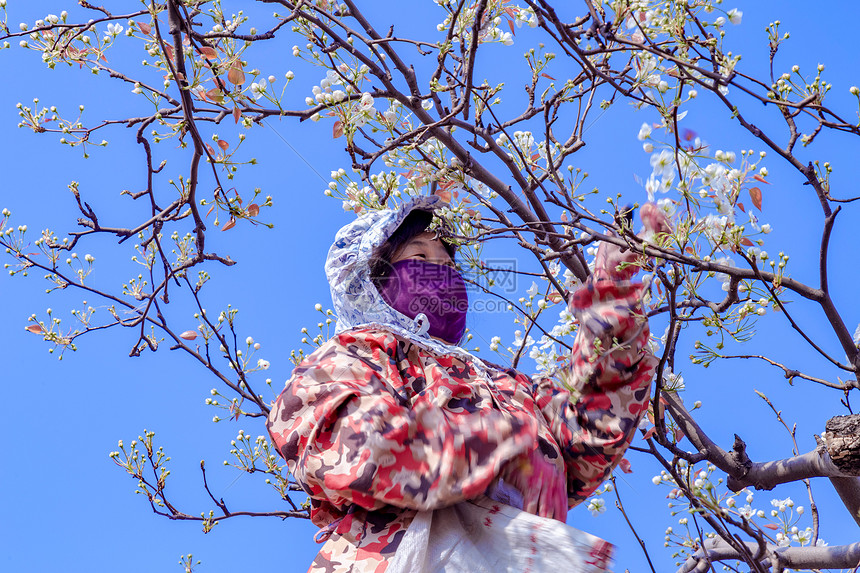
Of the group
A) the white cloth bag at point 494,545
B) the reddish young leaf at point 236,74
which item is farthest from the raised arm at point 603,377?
the reddish young leaf at point 236,74

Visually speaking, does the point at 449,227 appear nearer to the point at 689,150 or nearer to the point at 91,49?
the point at 689,150

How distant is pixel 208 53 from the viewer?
1.98 metres

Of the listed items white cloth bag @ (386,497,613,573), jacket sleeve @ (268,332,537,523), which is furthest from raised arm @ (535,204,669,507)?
white cloth bag @ (386,497,613,573)

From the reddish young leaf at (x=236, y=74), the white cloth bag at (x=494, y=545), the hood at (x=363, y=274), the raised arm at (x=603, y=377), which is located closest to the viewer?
the white cloth bag at (x=494, y=545)

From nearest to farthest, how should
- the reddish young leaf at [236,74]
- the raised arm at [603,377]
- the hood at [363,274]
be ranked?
1. the raised arm at [603,377]
2. the hood at [363,274]
3. the reddish young leaf at [236,74]

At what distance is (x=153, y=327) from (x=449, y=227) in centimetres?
135

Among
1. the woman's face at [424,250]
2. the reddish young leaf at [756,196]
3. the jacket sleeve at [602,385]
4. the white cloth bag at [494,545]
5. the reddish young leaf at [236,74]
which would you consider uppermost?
the reddish young leaf at [236,74]

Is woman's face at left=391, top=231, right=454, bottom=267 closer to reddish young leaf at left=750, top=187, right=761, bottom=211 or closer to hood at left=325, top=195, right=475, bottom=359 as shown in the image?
hood at left=325, top=195, right=475, bottom=359

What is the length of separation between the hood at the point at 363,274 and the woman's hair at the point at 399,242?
4cm

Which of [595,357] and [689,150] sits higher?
[689,150]

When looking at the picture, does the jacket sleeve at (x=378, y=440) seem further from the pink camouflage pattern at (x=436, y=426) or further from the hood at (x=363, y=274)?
the hood at (x=363, y=274)

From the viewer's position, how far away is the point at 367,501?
151cm

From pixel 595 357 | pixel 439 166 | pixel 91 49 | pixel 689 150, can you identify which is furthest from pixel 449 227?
pixel 91 49

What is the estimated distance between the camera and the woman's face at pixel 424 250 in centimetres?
207
